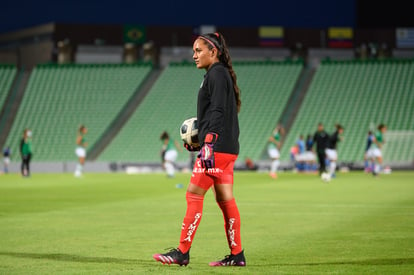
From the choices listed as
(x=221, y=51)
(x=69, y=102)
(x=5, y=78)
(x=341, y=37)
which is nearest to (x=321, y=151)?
(x=221, y=51)

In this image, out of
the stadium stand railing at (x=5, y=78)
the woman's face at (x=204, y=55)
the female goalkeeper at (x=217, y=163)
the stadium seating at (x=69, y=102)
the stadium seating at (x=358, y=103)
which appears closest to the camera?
the female goalkeeper at (x=217, y=163)

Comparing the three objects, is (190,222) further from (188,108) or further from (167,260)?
(188,108)

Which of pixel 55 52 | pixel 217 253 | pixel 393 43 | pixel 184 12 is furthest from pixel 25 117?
pixel 217 253

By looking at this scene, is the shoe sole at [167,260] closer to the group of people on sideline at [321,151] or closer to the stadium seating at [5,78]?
the group of people on sideline at [321,151]

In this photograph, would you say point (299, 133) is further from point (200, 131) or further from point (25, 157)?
point (200, 131)

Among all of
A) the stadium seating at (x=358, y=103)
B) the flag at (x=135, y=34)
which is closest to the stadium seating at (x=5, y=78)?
the flag at (x=135, y=34)

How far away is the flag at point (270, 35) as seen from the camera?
209 feet

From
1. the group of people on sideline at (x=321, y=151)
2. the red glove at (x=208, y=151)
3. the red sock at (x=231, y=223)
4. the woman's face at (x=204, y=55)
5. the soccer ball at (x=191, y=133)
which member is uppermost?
the group of people on sideline at (x=321, y=151)

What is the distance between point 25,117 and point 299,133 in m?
20.2

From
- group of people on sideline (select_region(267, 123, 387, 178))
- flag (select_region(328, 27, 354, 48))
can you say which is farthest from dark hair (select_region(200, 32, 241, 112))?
flag (select_region(328, 27, 354, 48))

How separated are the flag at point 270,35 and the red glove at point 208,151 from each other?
56.5 meters

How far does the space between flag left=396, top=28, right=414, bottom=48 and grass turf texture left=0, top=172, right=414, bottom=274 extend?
4469 centimetres

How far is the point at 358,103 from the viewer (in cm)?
5359

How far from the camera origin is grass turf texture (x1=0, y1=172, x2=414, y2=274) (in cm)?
829
